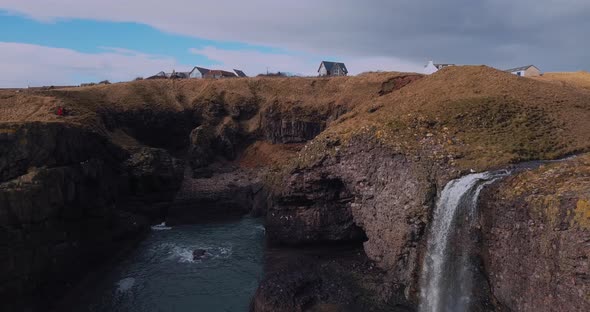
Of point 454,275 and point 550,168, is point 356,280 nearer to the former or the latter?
point 454,275

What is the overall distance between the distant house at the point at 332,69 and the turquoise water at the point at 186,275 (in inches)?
2521

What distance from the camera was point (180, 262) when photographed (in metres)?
35.8

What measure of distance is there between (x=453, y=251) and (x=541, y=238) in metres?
5.42

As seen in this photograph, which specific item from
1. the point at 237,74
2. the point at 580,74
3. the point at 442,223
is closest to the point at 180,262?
the point at 442,223

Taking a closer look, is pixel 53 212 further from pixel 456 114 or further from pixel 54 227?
pixel 456 114

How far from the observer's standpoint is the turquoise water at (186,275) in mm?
28828

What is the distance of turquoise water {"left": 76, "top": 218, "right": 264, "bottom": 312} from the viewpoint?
28828mm

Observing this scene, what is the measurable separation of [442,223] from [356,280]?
822cm

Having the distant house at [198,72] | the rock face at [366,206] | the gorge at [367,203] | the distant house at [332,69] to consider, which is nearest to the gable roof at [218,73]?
the distant house at [198,72]

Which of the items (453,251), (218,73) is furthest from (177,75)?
(453,251)

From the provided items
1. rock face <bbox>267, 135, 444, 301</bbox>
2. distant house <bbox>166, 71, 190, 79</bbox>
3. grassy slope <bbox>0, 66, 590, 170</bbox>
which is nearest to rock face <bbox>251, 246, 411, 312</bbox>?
rock face <bbox>267, 135, 444, 301</bbox>

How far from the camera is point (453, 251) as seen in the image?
75.2 feet

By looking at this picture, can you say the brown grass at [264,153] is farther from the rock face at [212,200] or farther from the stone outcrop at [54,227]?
the stone outcrop at [54,227]

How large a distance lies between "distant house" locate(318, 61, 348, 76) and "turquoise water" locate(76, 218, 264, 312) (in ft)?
210
